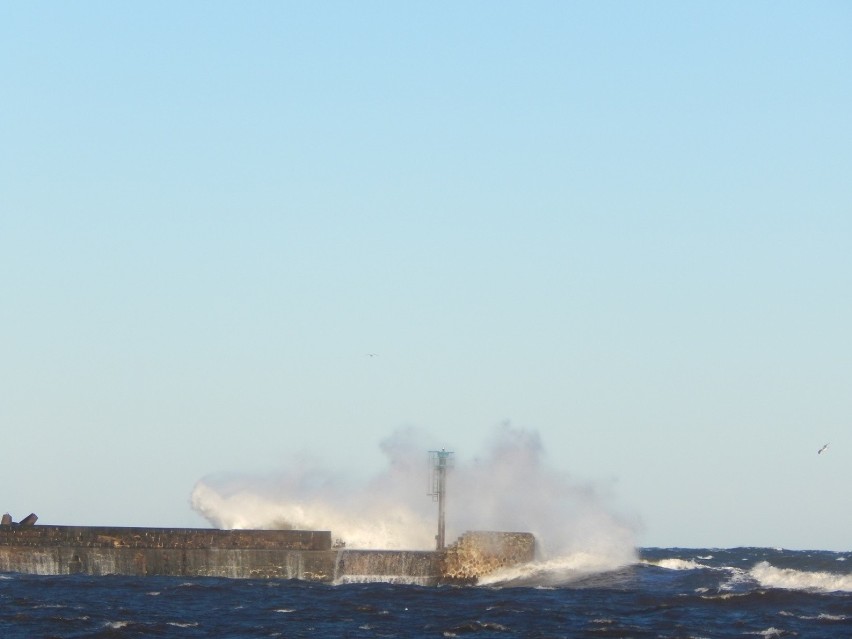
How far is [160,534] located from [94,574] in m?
2.36

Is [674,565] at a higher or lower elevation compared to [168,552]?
lower

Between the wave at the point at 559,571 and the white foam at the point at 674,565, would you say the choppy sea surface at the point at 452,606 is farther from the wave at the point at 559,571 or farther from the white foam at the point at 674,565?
the white foam at the point at 674,565

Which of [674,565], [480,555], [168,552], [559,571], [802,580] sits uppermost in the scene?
[168,552]

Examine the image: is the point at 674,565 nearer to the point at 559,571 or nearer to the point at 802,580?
the point at 559,571

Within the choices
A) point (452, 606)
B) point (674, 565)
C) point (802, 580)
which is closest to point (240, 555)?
point (452, 606)

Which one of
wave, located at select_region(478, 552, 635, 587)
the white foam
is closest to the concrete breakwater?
wave, located at select_region(478, 552, 635, 587)

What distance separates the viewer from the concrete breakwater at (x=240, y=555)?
136 feet

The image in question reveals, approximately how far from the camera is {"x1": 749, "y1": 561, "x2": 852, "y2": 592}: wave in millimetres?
37812

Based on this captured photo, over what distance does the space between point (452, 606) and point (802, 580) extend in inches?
423

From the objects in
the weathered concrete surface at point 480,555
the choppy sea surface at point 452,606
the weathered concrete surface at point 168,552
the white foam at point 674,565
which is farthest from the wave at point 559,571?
the weathered concrete surface at point 168,552

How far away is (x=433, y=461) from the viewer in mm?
43125

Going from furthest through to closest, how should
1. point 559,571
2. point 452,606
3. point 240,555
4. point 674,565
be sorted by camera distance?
1. point 674,565
2. point 559,571
3. point 240,555
4. point 452,606

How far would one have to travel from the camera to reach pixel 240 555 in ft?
142

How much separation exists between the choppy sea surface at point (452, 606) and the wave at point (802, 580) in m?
0.05
